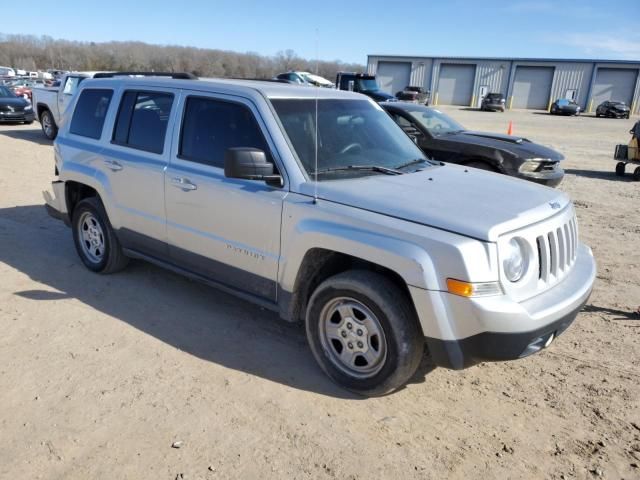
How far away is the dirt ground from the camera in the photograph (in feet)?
9.43

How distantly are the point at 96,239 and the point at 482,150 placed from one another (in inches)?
241

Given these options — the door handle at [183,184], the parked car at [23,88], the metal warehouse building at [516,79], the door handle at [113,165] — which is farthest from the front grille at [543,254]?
the metal warehouse building at [516,79]

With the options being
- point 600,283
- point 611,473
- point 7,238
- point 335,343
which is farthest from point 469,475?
point 7,238

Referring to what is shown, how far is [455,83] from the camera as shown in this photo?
181 ft

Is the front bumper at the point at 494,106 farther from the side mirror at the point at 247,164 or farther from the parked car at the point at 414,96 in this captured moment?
the side mirror at the point at 247,164

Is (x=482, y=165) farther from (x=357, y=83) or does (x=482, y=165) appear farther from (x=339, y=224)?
(x=357, y=83)

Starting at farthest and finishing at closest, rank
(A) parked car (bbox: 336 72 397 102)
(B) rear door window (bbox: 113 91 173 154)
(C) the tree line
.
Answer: (C) the tree line
(A) parked car (bbox: 336 72 397 102)
(B) rear door window (bbox: 113 91 173 154)

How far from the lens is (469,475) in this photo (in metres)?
2.81

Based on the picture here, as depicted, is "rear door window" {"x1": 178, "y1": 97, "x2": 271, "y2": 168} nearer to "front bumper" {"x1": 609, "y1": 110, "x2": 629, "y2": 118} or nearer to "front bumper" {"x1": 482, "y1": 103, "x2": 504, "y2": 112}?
"front bumper" {"x1": 482, "y1": 103, "x2": 504, "y2": 112}

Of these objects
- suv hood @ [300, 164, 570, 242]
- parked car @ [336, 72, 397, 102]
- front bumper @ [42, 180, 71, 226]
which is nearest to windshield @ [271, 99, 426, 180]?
suv hood @ [300, 164, 570, 242]

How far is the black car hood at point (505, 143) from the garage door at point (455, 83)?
1912 inches

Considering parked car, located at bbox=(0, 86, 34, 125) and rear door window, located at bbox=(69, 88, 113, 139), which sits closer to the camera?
rear door window, located at bbox=(69, 88, 113, 139)

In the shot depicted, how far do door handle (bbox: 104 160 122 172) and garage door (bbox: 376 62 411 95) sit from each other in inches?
2119

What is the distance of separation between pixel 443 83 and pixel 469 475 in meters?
57.0
